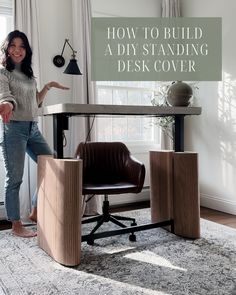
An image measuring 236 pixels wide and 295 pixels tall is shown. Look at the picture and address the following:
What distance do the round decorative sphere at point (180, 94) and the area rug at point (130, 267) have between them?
3.49 ft

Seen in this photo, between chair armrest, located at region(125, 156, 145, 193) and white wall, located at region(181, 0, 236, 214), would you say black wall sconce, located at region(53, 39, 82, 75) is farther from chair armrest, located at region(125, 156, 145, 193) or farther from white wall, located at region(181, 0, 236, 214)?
white wall, located at region(181, 0, 236, 214)

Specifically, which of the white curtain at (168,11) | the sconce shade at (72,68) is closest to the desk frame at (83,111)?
the sconce shade at (72,68)

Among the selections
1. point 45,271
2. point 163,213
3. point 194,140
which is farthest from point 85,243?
point 194,140

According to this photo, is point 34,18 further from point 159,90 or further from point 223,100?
point 223,100

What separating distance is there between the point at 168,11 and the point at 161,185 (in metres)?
2.39

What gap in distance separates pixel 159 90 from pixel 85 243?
225cm

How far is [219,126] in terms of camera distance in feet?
11.8

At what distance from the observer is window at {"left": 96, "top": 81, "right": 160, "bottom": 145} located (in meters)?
3.76

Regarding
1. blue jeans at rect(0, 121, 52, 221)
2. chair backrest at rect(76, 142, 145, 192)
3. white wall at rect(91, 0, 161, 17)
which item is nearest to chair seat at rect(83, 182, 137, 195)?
chair backrest at rect(76, 142, 145, 192)

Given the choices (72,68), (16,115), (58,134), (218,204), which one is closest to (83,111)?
(58,134)

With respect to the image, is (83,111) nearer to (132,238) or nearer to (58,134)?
(58,134)

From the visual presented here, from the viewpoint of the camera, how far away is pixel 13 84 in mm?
2502

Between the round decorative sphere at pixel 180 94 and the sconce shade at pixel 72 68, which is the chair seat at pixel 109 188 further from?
the sconce shade at pixel 72 68

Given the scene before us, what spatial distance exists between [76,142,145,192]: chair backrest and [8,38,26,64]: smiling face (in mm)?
870
